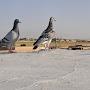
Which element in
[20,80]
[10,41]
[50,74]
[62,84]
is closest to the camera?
[62,84]

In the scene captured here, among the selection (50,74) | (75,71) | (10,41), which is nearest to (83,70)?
(75,71)

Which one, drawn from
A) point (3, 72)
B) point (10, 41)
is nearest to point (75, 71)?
point (3, 72)

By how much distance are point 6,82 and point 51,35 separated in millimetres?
11711

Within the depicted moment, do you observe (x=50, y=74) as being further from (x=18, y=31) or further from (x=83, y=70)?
(x=18, y=31)

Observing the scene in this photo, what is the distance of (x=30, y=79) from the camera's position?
237 inches

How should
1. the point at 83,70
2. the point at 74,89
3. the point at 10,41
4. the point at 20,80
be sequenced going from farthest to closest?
the point at 10,41 < the point at 83,70 < the point at 20,80 < the point at 74,89

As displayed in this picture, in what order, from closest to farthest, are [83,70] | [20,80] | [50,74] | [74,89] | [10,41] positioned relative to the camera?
1. [74,89]
2. [20,80]
3. [50,74]
4. [83,70]
5. [10,41]

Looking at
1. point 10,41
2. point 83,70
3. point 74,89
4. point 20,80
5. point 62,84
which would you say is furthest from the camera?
point 10,41

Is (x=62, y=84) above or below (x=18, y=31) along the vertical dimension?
below

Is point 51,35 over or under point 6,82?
over

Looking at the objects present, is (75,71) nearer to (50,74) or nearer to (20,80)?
(50,74)

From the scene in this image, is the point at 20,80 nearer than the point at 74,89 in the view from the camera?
No

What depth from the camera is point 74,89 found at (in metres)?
5.08

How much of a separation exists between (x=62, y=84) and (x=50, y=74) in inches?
51.8
